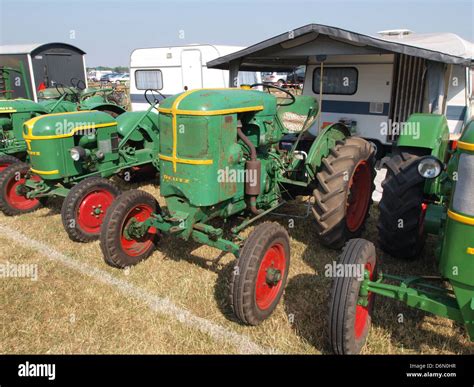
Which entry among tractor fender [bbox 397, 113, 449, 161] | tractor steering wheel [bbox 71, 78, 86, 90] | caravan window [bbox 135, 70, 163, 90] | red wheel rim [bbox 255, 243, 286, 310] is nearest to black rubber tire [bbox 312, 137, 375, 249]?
tractor fender [bbox 397, 113, 449, 161]

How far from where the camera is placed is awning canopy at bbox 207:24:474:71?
5.23 metres

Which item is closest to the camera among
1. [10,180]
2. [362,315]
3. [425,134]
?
[362,315]

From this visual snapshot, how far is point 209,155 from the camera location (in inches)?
123

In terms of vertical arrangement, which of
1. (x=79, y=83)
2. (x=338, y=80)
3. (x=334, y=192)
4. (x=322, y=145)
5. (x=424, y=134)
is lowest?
(x=334, y=192)

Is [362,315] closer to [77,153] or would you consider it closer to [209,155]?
[209,155]

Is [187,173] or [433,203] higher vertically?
[187,173]

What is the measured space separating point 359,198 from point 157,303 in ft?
8.28

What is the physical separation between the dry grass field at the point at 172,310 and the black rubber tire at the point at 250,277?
0.16 meters

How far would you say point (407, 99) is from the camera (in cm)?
734

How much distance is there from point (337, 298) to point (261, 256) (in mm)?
698

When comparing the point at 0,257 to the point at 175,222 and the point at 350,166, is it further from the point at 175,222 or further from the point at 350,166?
the point at 350,166

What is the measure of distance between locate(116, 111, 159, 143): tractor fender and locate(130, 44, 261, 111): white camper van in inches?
123

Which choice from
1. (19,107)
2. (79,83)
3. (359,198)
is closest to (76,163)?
(19,107)

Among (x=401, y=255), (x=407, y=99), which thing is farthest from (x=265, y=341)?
(x=407, y=99)
